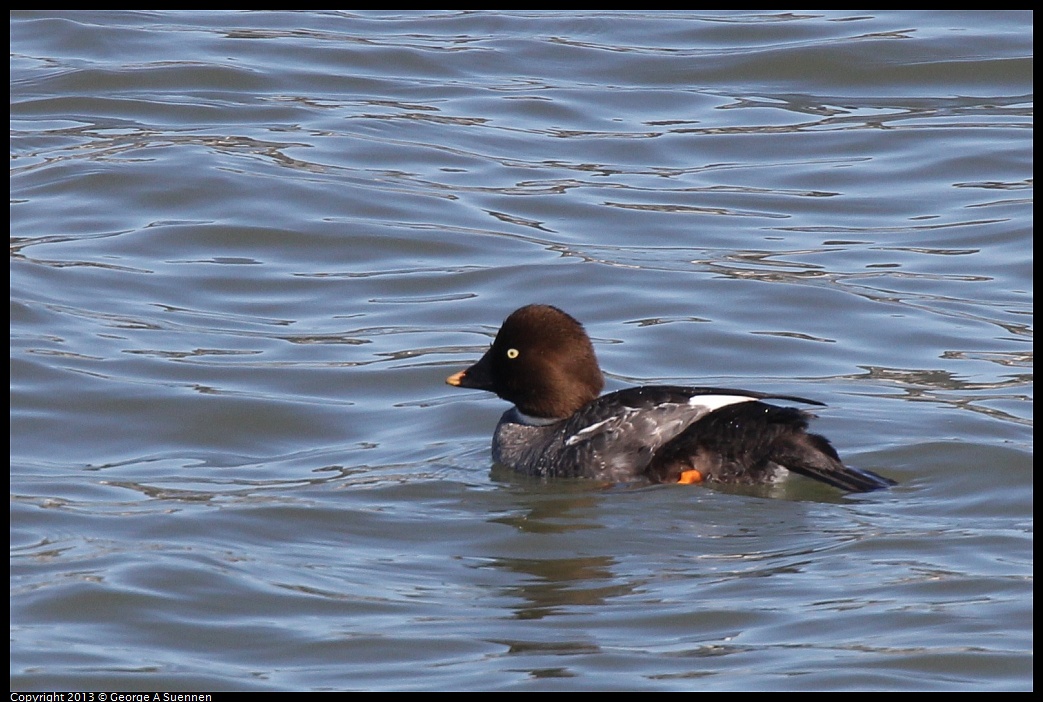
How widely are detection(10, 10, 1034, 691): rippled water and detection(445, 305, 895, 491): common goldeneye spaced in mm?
146

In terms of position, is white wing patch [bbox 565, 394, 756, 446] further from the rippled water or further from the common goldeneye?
the rippled water

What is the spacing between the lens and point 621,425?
26.9 feet

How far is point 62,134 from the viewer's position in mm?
14531

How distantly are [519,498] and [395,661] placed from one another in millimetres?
2178

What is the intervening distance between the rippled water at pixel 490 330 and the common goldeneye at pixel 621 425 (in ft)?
0.48

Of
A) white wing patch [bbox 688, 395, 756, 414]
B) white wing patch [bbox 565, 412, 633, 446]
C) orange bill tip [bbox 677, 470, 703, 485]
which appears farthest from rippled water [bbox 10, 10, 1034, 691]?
white wing patch [bbox 688, 395, 756, 414]

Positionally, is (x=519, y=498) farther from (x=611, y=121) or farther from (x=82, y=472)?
(x=611, y=121)

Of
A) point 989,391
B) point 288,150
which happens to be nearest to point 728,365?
point 989,391

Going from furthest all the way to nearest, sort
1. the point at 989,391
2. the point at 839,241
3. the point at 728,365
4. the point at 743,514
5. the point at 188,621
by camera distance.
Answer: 1. the point at 839,241
2. the point at 728,365
3. the point at 989,391
4. the point at 743,514
5. the point at 188,621

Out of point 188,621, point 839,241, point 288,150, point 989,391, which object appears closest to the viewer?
point 188,621

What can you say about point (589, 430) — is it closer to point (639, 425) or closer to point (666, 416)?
point (639, 425)

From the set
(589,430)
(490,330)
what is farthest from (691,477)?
(490,330)

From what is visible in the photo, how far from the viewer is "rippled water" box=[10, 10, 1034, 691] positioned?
6238mm

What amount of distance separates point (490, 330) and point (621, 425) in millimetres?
2661
